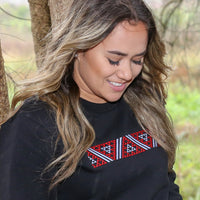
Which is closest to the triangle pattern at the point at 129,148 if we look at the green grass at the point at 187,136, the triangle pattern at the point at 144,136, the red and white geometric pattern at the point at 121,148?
the red and white geometric pattern at the point at 121,148

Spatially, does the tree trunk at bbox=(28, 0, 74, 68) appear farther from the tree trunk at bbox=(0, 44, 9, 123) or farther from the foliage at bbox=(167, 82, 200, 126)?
the foliage at bbox=(167, 82, 200, 126)

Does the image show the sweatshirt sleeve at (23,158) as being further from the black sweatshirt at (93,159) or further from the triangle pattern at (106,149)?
the triangle pattern at (106,149)

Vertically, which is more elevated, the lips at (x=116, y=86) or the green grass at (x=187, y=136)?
the lips at (x=116, y=86)

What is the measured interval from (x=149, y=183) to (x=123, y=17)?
32.9 inches

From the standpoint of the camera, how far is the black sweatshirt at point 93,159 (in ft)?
5.14

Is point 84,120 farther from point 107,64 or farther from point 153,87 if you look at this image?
point 153,87

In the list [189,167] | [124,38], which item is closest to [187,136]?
[189,167]

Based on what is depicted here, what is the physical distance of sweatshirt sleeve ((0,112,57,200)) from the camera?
1.55m

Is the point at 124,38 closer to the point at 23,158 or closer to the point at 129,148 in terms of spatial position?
the point at 129,148

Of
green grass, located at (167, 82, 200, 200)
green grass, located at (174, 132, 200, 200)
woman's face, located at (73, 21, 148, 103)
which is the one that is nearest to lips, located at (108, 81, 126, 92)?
woman's face, located at (73, 21, 148, 103)

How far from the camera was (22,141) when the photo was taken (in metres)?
1.56

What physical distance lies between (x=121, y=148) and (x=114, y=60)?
440 mm

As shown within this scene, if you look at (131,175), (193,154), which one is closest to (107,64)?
(131,175)

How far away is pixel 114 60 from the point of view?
1.65 metres
